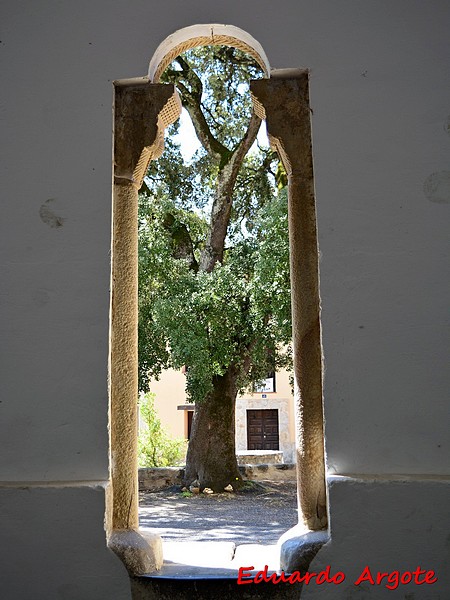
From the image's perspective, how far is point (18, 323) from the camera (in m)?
2.70

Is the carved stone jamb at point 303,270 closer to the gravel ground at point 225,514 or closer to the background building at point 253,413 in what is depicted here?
the gravel ground at point 225,514

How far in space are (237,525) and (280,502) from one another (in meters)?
2.32

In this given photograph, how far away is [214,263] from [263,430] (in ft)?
38.2

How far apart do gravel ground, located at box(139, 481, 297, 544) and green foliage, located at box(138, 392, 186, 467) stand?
1.18 metres

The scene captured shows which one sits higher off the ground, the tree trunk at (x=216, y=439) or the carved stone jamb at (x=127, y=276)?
the carved stone jamb at (x=127, y=276)

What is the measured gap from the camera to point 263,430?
21125 millimetres

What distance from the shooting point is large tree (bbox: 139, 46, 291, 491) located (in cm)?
906

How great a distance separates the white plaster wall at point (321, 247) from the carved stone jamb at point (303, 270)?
5.1 inches

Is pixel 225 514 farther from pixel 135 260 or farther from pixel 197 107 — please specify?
pixel 197 107

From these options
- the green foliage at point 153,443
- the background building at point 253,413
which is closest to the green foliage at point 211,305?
the green foliage at point 153,443

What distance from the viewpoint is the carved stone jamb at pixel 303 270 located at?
8.82 ft

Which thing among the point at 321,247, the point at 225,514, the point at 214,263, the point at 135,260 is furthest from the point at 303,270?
the point at 214,263

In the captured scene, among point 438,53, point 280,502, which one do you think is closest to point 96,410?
point 438,53

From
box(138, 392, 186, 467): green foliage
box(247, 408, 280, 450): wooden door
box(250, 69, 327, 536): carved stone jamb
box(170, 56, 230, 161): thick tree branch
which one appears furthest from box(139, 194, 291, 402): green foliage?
box(247, 408, 280, 450): wooden door
